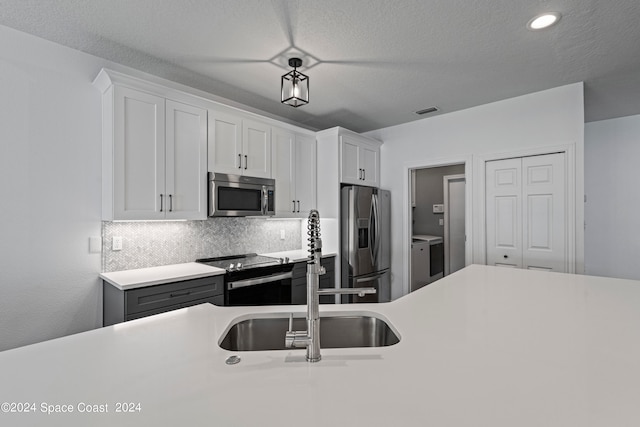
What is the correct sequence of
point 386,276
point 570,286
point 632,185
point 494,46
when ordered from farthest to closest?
point 386,276 < point 632,185 < point 494,46 < point 570,286

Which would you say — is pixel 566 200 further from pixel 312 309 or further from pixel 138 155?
pixel 138 155

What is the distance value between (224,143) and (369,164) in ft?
6.57

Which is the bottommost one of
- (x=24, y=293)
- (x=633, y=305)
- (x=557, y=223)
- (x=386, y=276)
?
(x=386, y=276)

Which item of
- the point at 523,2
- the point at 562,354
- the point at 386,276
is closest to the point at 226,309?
the point at 562,354

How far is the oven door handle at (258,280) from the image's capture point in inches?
98.9

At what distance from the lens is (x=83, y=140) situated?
2.26 meters

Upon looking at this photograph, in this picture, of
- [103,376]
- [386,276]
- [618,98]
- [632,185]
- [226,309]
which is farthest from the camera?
[386,276]

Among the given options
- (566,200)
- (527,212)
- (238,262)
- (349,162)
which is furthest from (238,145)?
(566,200)

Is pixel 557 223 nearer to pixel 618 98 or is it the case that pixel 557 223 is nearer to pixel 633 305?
pixel 618 98

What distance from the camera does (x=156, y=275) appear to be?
2260mm

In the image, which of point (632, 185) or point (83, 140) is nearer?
point (83, 140)

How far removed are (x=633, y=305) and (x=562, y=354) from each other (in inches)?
34.2

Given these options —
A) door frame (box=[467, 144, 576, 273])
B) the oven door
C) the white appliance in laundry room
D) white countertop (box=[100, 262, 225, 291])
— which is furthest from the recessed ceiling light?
the white appliance in laundry room

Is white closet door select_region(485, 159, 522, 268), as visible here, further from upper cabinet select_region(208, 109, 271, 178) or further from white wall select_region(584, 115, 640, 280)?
upper cabinet select_region(208, 109, 271, 178)
